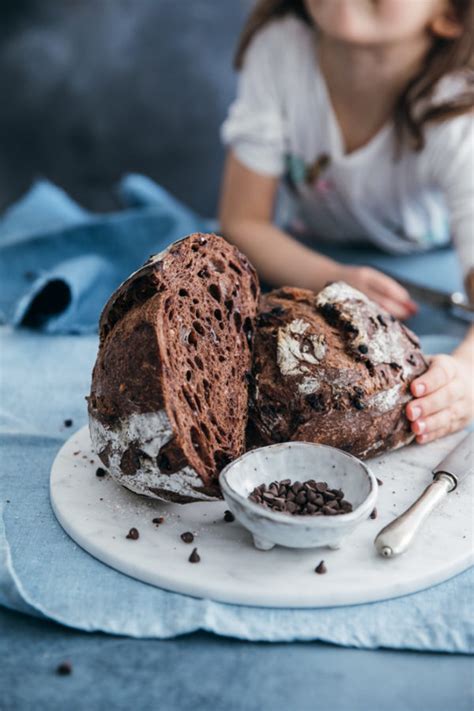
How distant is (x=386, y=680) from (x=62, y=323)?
1.46 m

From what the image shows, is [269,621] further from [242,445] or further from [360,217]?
[360,217]

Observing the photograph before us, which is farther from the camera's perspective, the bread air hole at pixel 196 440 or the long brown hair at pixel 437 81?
the long brown hair at pixel 437 81

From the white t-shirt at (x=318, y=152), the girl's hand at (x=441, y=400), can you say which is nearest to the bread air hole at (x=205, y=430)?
the girl's hand at (x=441, y=400)

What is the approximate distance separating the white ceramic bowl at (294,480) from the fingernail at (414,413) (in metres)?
0.23

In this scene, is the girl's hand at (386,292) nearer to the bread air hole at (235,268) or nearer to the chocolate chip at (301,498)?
the bread air hole at (235,268)

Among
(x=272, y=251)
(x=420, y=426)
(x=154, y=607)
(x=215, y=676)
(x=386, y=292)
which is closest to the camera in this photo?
(x=215, y=676)

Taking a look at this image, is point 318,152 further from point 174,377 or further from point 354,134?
point 174,377

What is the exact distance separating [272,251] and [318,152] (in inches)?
16.1

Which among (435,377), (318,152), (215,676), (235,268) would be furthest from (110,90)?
(215,676)

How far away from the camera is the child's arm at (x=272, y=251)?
2.34 metres

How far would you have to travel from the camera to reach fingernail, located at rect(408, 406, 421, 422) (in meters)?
1.55

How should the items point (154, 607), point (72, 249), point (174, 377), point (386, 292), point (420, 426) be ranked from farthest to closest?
point (72, 249)
point (386, 292)
point (420, 426)
point (174, 377)
point (154, 607)

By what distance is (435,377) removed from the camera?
5.29ft

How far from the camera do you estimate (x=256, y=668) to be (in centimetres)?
115
